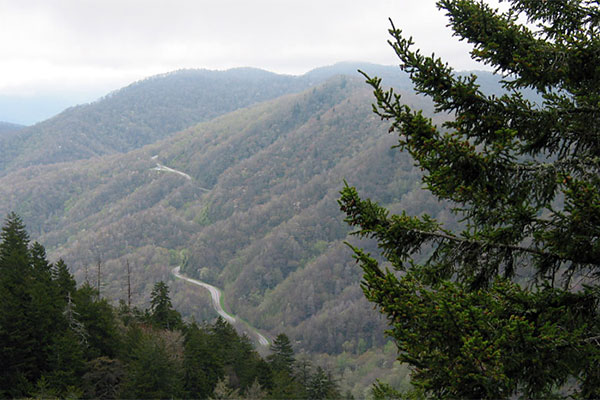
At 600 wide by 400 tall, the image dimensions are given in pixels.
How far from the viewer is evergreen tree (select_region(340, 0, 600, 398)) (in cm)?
366

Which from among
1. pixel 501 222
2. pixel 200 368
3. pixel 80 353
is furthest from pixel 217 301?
pixel 501 222

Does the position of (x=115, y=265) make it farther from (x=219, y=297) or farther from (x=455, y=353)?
(x=455, y=353)

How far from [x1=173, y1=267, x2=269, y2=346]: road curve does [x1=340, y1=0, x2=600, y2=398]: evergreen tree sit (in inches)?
3811

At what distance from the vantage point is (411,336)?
12.2 feet

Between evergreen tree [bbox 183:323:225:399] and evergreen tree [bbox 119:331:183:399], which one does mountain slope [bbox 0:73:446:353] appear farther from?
evergreen tree [bbox 119:331:183:399]

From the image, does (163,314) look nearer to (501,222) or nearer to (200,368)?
(200,368)

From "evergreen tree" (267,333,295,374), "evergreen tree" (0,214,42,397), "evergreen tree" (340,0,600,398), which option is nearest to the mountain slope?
"evergreen tree" (267,333,295,374)

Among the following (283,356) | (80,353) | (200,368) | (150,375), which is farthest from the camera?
(283,356)

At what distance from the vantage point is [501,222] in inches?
204

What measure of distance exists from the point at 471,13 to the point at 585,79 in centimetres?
183

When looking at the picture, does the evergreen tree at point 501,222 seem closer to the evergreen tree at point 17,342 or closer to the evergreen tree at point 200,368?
the evergreen tree at point 17,342

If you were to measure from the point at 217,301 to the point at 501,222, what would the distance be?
12346 centimetres

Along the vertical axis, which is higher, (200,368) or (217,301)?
(200,368)

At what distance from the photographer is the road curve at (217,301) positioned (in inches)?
3986
